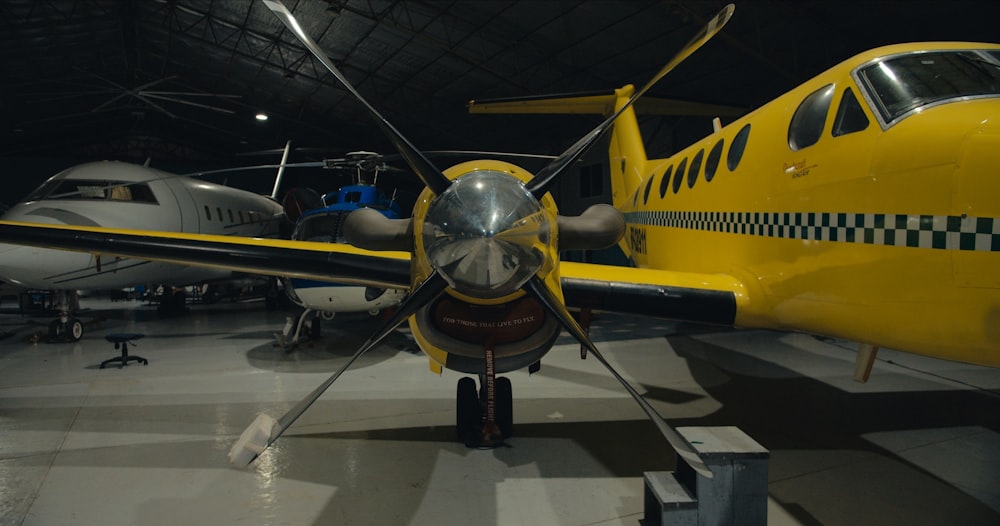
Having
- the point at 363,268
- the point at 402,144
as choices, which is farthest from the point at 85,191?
the point at 402,144

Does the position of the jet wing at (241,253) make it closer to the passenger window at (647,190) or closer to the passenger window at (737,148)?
the passenger window at (737,148)

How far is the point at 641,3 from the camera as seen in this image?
37.8 feet

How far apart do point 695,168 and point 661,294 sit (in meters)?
2.11

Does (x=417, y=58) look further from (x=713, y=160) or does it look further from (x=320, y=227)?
(x=713, y=160)

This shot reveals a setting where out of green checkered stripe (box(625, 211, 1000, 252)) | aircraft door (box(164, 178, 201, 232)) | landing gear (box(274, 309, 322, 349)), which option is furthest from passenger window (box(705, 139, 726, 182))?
aircraft door (box(164, 178, 201, 232))

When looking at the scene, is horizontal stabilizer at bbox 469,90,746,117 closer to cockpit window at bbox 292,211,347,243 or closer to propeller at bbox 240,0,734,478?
cockpit window at bbox 292,211,347,243

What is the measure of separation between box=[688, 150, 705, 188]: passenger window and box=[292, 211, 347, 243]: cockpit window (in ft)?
18.0

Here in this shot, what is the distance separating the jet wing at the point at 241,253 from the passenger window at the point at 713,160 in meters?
3.04

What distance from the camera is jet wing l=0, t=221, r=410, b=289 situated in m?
4.75

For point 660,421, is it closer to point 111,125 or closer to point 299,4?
point 299,4

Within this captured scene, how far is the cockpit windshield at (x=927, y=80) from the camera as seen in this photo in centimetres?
315

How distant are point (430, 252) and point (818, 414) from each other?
470cm

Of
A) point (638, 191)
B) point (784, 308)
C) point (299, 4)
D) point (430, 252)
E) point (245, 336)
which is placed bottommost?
point (245, 336)

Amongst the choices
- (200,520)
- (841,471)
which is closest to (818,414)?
(841,471)
